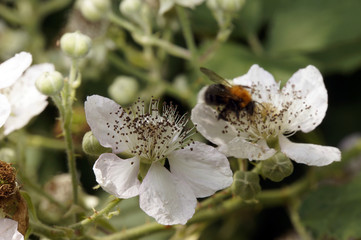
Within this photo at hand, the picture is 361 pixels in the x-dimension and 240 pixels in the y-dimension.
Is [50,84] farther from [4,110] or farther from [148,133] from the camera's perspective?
[148,133]

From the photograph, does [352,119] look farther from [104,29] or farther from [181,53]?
[104,29]

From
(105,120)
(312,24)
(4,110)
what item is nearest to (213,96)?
(105,120)

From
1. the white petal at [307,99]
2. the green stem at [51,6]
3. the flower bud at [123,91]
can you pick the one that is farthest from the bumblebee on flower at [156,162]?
the green stem at [51,6]

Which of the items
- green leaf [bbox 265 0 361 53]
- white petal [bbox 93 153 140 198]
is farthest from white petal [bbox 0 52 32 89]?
green leaf [bbox 265 0 361 53]

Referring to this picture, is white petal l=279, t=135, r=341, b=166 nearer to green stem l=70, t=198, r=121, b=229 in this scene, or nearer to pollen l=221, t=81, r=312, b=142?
pollen l=221, t=81, r=312, b=142

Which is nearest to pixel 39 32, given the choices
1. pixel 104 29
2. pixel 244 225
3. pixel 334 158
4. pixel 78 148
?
pixel 104 29

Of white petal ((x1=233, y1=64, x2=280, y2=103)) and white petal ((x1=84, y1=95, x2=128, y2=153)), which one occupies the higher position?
white petal ((x1=233, y1=64, x2=280, y2=103))
